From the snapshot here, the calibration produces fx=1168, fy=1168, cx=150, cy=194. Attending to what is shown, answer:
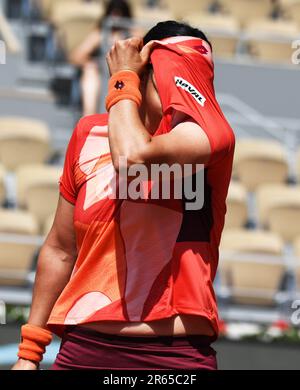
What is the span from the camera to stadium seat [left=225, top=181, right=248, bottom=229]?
355 inches

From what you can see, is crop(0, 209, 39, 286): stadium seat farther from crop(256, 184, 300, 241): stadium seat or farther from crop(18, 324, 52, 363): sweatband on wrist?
crop(18, 324, 52, 363): sweatband on wrist

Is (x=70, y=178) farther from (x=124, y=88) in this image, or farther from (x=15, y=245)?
(x=15, y=245)

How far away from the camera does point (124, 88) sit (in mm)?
3217

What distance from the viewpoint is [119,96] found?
126 inches

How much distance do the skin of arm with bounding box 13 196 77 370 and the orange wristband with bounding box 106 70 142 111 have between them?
0.40 meters

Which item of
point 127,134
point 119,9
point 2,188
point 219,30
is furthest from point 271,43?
point 127,134

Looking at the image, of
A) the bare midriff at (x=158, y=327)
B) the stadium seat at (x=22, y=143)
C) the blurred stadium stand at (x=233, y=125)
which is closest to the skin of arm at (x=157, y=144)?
the bare midriff at (x=158, y=327)

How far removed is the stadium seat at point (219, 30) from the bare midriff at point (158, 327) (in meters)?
7.63

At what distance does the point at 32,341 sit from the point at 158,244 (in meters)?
0.52

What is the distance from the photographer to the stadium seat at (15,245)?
8322mm

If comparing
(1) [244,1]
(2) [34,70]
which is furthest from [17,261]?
(1) [244,1]

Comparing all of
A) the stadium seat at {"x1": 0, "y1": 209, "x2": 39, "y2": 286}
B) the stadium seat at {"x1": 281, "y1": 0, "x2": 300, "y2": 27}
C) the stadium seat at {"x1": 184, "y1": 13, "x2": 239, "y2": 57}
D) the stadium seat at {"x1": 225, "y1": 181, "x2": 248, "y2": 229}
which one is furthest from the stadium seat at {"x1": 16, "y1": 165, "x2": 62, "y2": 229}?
the stadium seat at {"x1": 281, "y1": 0, "x2": 300, "y2": 27}
